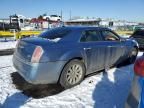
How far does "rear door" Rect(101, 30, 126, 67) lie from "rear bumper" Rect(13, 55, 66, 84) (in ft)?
6.11

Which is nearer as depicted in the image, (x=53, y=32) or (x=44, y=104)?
(x=44, y=104)

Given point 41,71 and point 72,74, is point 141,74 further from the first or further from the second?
point 72,74

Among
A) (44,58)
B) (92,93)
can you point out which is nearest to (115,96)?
(92,93)

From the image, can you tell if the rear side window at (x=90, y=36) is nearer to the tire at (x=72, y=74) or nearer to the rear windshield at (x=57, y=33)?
the rear windshield at (x=57, y=33)

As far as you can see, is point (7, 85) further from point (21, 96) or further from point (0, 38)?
point (0, 38)

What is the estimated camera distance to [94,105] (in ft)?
14.4

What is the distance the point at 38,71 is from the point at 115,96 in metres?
1.84

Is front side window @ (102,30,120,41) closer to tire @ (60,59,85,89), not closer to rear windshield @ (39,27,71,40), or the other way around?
rear windshield @ (39,27,71,40)

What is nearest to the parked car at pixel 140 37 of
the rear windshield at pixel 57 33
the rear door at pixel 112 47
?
the rear door at pixel 112 47

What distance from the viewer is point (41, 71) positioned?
4.80 metres

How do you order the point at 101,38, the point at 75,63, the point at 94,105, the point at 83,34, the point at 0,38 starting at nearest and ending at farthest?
the point at 94,105, the point at 75,63, the point at 83,34, the point at 101,38, the point at 0,38

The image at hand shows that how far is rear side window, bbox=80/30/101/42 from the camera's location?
5828mm

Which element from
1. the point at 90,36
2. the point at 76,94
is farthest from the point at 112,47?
the point at 76,94

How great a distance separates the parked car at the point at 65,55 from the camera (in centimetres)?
482
